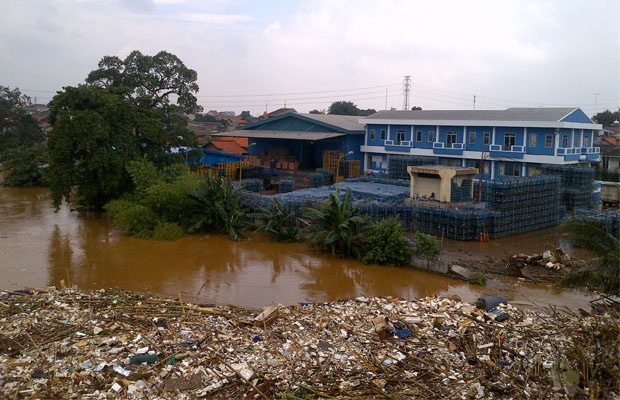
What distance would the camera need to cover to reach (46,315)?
9.09 m

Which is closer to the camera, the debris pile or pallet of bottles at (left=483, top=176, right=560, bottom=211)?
the debris pile

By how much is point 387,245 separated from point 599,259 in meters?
7.28

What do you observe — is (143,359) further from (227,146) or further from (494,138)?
(227,146)

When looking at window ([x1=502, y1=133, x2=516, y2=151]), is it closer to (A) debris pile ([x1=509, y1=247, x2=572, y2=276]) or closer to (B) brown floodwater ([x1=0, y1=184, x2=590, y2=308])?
(B) brown floodwater ([x1=0, y1=184, x2=590, y2=308])

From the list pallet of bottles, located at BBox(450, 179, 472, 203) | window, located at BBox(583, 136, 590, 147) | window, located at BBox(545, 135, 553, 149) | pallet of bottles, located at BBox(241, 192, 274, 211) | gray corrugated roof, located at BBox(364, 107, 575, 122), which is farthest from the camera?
window, located at BBox(583, 136, 590, 147)

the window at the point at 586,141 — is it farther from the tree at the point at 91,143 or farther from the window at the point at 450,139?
the tree at the point at 91,143

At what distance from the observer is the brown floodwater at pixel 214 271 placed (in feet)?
42.2

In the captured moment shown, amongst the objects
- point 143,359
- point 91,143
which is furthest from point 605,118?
point 143,359

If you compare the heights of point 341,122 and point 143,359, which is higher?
point 341,122

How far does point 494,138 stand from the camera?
2716cm

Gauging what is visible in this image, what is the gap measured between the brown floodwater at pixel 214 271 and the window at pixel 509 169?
10192 mm

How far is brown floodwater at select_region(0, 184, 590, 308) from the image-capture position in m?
12.9

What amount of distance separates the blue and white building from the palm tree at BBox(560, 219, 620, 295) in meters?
17.6

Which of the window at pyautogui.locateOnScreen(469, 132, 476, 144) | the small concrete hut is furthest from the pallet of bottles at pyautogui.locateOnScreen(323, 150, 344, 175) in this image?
the small concrete hut
